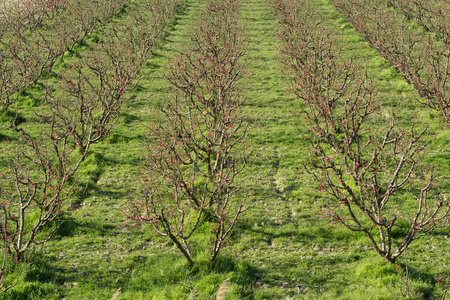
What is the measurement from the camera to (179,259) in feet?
34.2

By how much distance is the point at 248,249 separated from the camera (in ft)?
36.9

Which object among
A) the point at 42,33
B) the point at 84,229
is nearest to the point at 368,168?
the point at 84,229

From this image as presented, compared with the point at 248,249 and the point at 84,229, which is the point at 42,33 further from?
the point at 248,249

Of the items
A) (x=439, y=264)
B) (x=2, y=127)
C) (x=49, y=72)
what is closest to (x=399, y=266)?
(x=439, y=264)

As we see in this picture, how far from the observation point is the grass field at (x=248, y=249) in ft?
30.4

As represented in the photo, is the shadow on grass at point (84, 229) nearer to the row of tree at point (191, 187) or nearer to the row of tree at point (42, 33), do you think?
the row of tree at point (191, 187)

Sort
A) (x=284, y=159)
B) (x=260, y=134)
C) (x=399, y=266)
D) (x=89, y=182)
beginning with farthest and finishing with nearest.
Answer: (x=260, y=134) → (x=284, y=159) → (x=89, y=182) → (x=399, y=266)

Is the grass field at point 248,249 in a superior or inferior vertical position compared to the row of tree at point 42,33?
inferior

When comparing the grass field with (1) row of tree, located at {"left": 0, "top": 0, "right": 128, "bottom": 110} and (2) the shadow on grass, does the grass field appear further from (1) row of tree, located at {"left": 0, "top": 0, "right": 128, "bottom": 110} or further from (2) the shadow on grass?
(1) row of tree, located at {"left": 0, "top": 0, "right": 128, "bottom": 110}

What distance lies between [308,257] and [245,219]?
2655 millimetres

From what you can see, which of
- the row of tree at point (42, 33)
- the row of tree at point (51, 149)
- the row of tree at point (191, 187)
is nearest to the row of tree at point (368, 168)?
the row of tree at point (191, 187)

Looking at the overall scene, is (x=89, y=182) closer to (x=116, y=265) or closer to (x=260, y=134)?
(x=116, y=265)

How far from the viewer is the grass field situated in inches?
364

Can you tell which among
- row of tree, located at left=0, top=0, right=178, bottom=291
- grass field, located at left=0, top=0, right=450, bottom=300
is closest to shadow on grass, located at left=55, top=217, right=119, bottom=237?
grass field, located at left=0, top=0, right=450, bottom=300
